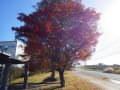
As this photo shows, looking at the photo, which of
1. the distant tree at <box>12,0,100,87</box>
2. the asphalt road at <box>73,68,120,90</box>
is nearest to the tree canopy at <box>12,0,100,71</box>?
the distant tree at <box>12,0,100,87</box>

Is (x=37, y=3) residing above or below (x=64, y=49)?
above

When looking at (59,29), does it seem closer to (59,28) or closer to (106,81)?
(59,28)

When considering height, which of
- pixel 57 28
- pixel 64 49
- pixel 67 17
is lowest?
pixel 64 49

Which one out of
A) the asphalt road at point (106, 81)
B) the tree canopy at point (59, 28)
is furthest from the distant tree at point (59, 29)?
the asphalt road at point (106, 81)

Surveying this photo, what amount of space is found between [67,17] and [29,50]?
4701mm

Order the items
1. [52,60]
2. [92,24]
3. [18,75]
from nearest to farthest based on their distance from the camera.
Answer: [92,24], [52,60], [18,75]

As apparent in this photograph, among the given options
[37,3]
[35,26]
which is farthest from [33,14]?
[37,3]

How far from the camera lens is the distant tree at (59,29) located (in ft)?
55.0

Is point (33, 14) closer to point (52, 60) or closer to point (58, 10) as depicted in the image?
point (58, 10)

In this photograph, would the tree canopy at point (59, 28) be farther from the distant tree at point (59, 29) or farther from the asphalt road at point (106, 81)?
the asphalt road at point (106, 81)

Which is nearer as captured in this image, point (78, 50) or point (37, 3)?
point (78, 50)

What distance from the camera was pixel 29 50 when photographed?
56.3 feet

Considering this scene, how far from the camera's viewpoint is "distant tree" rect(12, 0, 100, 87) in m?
16.8

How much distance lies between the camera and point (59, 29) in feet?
55.3
